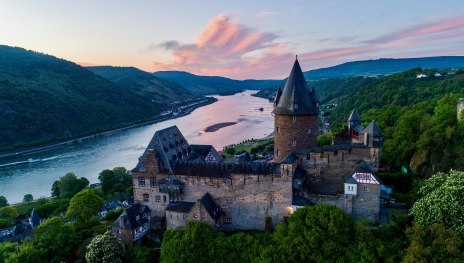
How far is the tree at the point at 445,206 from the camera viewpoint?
20516 mm

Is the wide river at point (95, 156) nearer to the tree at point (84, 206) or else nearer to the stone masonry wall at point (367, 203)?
the tree at point (84, 206)

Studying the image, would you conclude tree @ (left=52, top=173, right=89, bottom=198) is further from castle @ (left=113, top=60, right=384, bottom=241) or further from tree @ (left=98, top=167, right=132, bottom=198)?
castle @ (left=113, top=60, right=384, bottom=241)

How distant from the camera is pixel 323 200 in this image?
993 inches

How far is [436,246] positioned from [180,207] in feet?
55.7

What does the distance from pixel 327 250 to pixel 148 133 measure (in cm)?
9626

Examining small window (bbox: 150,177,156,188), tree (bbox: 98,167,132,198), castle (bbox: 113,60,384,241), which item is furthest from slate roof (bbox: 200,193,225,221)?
tree (bbox: 98,167,132,198)

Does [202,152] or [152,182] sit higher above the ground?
[202,152]

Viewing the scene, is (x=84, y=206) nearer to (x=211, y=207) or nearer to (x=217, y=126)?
(x=211, y=207)

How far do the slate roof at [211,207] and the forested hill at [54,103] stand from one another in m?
79.5

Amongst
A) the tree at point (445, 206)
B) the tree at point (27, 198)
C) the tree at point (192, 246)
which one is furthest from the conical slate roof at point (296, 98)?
the tree at point (27, 198)

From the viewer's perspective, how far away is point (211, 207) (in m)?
26.5

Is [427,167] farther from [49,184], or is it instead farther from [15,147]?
[15,147]

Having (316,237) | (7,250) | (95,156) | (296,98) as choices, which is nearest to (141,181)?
A: (7,250)

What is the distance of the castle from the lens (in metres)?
25.5
